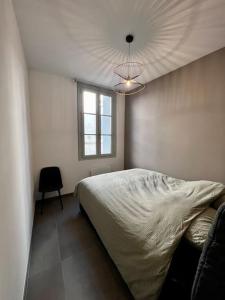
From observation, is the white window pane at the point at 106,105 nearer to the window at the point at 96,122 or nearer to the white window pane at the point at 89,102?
the window at the point at 96,122

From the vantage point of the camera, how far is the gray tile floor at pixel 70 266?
1.30m

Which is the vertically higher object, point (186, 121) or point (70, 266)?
point (186, 121)

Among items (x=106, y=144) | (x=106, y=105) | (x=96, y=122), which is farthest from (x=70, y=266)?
(x=106, y=105)

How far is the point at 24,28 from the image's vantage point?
5.67ft

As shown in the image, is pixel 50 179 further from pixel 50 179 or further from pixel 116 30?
pixel 116 30

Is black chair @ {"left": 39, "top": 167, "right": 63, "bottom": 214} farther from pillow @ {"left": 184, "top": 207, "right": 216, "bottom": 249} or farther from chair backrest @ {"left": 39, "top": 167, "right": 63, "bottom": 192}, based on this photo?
pillow @ {"left": 184, "top": 207, "right": 216, "bottom": 249}

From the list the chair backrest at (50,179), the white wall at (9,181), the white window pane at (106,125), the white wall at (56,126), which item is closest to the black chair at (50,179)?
the chair backrest at (50,179)

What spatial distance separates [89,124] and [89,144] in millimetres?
503

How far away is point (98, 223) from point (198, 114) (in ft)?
7.55

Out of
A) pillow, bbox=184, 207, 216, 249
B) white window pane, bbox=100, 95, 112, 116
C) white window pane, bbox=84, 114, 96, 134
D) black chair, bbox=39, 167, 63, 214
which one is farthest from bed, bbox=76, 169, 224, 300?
white window pane, bbox=100, 95, 112, 116

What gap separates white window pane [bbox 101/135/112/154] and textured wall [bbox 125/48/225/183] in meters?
0.78

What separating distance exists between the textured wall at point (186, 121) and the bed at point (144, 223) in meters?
0.71

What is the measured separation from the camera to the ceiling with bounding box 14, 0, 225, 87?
1430 millimetres

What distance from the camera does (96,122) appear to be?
3.61 metres
